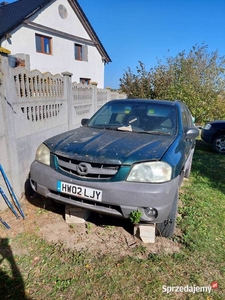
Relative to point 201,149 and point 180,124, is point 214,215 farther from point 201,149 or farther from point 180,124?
point 201,149

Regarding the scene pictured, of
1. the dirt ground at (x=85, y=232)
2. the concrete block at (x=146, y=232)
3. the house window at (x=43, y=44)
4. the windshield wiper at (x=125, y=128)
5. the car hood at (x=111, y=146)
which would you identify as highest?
the house window at (x=43, y=44)

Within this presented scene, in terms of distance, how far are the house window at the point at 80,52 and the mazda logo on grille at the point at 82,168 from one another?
1878 centimetres

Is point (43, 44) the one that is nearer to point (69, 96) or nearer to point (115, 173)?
point (69, 96)

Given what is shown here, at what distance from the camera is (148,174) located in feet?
6.75

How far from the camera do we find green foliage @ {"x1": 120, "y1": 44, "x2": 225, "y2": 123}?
436 inches

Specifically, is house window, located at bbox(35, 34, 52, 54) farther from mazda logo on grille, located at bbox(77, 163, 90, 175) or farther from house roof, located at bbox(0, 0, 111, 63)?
mazda logo on grille, located at bbox(77, 163, 90, 175)

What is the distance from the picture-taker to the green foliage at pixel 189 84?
11.1 metres

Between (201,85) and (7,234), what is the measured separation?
43.4ft

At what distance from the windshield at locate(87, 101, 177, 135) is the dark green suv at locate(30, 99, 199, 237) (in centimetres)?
25

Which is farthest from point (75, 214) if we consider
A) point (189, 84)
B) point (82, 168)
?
point (189, 84)

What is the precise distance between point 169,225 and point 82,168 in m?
1.21

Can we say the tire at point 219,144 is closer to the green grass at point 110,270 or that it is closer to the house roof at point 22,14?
the green grass at point 110,270

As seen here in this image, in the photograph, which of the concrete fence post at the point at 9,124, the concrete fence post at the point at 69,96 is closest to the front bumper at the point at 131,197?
the concrete fence post at the point at 9,124

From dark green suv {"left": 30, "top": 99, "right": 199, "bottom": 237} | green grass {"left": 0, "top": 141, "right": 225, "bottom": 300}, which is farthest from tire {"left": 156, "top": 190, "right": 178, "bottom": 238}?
green grass {"left": 0, "top": 141, "right": 225, "bottom": 300}
